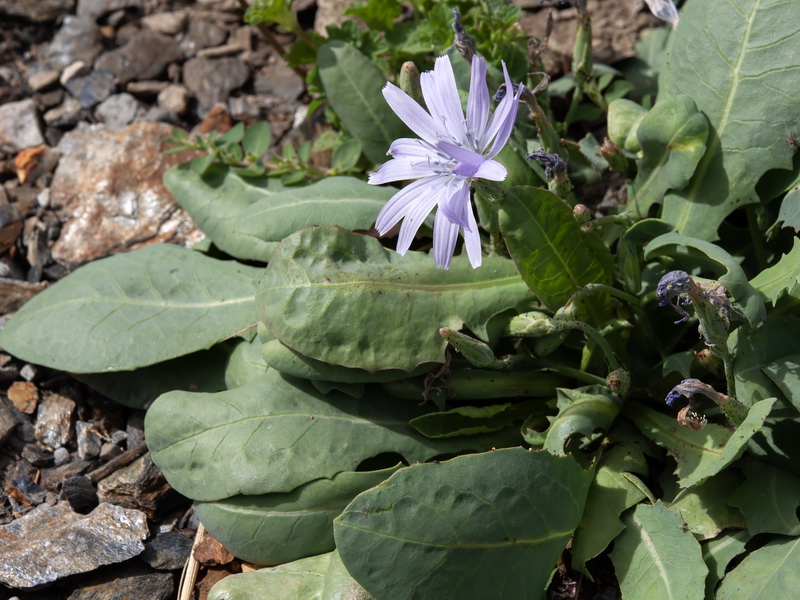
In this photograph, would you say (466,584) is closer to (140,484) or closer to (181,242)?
(140,484)

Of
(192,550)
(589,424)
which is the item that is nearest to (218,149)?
(192,550)

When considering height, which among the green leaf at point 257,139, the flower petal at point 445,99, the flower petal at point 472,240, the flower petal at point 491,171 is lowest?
the green leaf at point 257,139

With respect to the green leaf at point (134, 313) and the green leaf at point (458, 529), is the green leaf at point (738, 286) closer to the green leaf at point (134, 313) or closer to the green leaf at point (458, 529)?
the green leaf at point (458, 529)

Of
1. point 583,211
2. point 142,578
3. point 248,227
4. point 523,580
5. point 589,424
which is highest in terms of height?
point 583,211

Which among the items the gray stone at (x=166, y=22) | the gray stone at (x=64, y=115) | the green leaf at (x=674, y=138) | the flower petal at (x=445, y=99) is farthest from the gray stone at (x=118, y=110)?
the green leaf at (x=674, y=138)

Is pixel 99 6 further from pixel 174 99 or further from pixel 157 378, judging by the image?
pixel 157 378

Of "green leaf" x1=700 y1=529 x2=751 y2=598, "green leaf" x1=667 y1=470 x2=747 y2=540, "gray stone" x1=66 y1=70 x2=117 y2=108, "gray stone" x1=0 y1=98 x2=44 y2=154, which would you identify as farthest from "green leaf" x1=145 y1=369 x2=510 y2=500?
"gray stone" x1=66 y1=70 x2=117 y2=108
